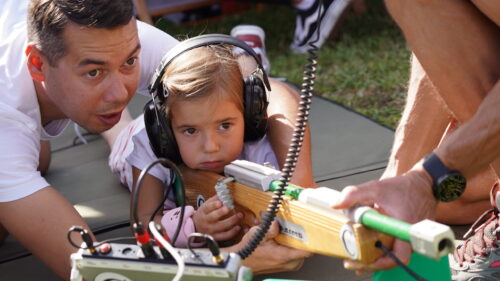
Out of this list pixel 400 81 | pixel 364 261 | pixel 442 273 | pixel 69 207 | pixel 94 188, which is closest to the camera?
pixel 364 261

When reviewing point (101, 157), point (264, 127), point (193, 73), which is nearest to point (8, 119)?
point (193, 73)

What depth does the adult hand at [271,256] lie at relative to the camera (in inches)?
71.7

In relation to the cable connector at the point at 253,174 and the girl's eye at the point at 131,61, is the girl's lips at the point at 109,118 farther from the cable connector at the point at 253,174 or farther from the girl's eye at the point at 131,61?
the cable connector at the point at 253,174

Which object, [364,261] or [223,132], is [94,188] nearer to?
[223,132]

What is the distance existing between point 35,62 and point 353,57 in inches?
96.7

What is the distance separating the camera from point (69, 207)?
2010mm

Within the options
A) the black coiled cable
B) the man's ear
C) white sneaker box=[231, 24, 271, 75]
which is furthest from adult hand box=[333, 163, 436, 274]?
white sneaker box=[231, 24, 271, 75]

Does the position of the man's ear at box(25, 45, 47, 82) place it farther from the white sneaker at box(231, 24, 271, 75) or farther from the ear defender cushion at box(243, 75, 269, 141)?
the white sneaker at box(231, 24, 271, 75)

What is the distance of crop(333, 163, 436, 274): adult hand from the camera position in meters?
1.46

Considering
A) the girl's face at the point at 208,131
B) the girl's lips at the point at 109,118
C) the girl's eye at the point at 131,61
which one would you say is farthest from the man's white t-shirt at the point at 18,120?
the girl's face at the point at 208,131

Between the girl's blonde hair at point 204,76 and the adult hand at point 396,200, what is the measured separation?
0.70 metres

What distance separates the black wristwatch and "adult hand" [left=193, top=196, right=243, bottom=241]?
56cm

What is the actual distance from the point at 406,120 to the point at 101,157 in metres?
1.39

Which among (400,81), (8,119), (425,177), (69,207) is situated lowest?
(400,81)
